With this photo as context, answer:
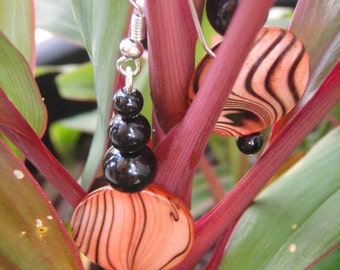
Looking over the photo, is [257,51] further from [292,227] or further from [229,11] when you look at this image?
[292,227]

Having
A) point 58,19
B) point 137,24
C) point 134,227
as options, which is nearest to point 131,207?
point 134,227

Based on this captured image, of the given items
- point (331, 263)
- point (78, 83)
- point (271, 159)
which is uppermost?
point (271, 159)

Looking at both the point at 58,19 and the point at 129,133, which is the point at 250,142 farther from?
the point at 58,19

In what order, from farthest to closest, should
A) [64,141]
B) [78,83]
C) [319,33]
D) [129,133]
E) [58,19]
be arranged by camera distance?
[64,141], [78,83], [58,19], [319,33], [129,133]

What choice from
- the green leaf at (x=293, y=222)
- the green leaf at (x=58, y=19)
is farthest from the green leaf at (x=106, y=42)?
the green leaf at (x=58, y=19)

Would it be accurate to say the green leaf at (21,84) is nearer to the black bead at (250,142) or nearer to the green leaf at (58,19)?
the black bead at (250,142)

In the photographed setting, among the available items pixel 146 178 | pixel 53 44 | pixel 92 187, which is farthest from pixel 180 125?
pixel 53 44

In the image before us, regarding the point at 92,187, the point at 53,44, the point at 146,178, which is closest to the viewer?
the point at 146,178
